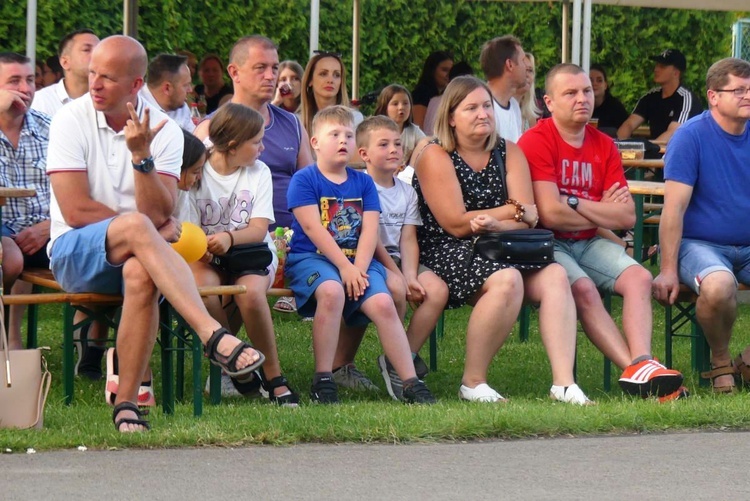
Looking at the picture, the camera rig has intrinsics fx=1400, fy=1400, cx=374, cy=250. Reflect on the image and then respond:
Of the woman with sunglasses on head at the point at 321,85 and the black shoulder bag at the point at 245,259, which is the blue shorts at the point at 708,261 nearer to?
the black shoulder bag at the point at 245,259

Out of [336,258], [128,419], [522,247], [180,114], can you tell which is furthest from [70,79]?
[128,419]

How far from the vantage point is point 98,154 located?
5.87 m

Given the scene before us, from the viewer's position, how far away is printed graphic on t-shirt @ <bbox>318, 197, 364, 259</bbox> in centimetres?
695

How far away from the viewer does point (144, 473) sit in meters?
4.73

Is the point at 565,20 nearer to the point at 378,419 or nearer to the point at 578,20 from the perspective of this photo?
the point at 578,20

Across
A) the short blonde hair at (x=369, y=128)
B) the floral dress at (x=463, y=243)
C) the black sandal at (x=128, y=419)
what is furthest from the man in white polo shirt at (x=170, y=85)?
the black sandal at (x=128, y=419)

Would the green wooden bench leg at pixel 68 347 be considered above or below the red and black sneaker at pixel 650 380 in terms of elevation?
above

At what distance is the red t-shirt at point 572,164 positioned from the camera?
23.4 ft

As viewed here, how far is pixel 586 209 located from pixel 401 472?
2.62 m

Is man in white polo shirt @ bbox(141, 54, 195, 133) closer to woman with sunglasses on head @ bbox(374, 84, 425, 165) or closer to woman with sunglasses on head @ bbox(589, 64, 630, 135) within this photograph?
woman with sunglasses on head @ bbox(374, 84, 425, 165)

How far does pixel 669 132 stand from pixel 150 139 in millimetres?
9088

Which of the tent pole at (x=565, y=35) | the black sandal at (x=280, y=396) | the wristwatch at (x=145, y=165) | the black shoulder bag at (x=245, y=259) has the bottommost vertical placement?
the black sandal at (x=280, y=396)

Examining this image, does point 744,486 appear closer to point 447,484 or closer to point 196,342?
point 447,484

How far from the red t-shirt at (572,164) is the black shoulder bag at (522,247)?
437 millimetres
